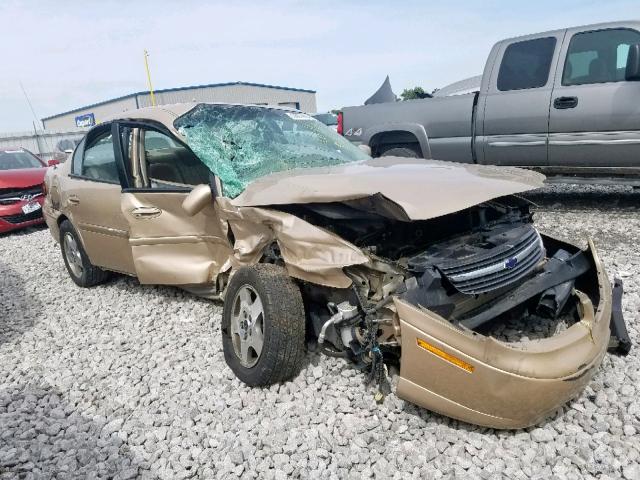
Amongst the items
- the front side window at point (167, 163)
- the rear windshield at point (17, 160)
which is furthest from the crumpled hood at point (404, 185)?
the rear windshield at point (17, 160)

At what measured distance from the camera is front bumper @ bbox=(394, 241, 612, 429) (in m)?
2.15

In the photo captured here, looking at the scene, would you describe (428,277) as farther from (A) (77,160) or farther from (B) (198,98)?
(B) (198,98)

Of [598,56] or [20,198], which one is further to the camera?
[20,198]

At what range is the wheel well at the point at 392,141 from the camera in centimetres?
→ 700

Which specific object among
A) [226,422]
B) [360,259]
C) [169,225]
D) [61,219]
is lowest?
[226,422]

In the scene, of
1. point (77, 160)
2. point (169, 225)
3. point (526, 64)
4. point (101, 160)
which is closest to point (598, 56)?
point (526, 64)

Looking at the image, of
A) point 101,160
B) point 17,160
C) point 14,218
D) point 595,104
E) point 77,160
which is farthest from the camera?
point 17,160

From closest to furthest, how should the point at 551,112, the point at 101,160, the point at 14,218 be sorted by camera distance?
1. the point at 101,160
2. the point at 551,112
3. the point at 14,218

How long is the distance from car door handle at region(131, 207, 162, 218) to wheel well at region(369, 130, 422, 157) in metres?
4.16

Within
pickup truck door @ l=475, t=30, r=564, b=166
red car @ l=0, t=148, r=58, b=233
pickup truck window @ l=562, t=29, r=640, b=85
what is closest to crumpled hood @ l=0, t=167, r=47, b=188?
red car @ l=0, t=148, r=58, b=233

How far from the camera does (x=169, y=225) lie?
3627 mm

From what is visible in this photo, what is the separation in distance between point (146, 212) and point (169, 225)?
0.22 m

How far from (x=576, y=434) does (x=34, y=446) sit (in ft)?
8.59

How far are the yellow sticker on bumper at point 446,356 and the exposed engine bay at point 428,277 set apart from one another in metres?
0.15
